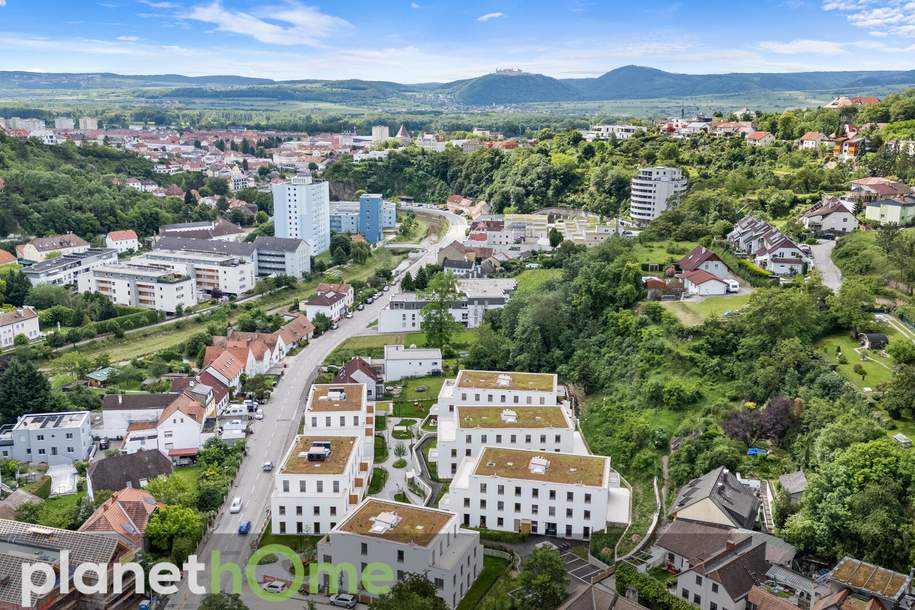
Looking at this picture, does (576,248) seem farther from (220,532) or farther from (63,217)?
(63,217)

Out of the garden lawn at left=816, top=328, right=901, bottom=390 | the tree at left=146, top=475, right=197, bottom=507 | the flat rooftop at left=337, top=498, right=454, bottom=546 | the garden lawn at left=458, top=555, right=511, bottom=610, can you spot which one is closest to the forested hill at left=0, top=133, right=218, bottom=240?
the tree at left=146, top=475, right=197, bottom=507

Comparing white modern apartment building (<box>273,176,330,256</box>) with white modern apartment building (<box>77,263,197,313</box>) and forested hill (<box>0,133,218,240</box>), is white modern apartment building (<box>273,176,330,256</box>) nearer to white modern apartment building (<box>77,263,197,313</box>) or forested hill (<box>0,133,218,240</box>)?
forested hill (<box>0,133,218,240</box>)

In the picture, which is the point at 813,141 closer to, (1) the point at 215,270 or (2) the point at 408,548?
(1) the point at 215,270

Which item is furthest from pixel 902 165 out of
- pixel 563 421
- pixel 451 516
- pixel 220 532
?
pixel 220 532

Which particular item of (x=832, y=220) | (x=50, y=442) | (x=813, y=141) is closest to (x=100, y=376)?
(x=50, y=442)

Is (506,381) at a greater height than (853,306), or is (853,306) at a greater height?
(853,306)

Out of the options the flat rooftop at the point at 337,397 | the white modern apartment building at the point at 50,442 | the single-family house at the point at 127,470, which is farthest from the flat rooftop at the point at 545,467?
the white modern apartment building at the point at 50,442

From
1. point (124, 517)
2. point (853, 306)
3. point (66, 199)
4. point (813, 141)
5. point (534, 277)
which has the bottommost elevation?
point (124, 517)
